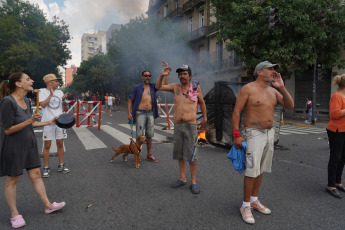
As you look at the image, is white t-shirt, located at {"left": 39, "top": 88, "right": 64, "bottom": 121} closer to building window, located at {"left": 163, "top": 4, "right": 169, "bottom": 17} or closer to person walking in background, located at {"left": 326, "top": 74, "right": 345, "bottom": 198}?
person walking in background, located at {"left": 326, "top": 74, "right": 345, "bottom": 198}

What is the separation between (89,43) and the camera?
116812mm

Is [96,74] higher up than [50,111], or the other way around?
[96,74]

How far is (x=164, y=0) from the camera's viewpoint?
34.5 meters

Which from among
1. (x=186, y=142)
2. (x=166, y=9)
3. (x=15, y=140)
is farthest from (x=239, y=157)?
(x=166, y=9)

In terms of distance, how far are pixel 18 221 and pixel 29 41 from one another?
1295 inches

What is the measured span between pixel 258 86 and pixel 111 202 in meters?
2.41

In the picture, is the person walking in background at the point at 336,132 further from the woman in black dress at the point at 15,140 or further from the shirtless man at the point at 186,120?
the woman in black dress at the point at 15,140

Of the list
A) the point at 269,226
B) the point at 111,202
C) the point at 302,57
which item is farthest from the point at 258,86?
the point at 302,57

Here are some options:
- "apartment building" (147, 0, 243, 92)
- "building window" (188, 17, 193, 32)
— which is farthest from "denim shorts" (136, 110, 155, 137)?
"building window" (188, 17, 193, 32)

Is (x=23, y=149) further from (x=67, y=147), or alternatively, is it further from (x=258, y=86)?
(x=67, y=147)

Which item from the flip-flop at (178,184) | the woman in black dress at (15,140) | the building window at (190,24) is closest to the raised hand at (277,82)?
the flip-flop at (178,184)

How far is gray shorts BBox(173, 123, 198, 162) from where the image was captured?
374 cm

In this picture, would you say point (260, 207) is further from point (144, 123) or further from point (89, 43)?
point (89, 43)

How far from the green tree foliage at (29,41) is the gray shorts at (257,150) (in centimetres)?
3098
